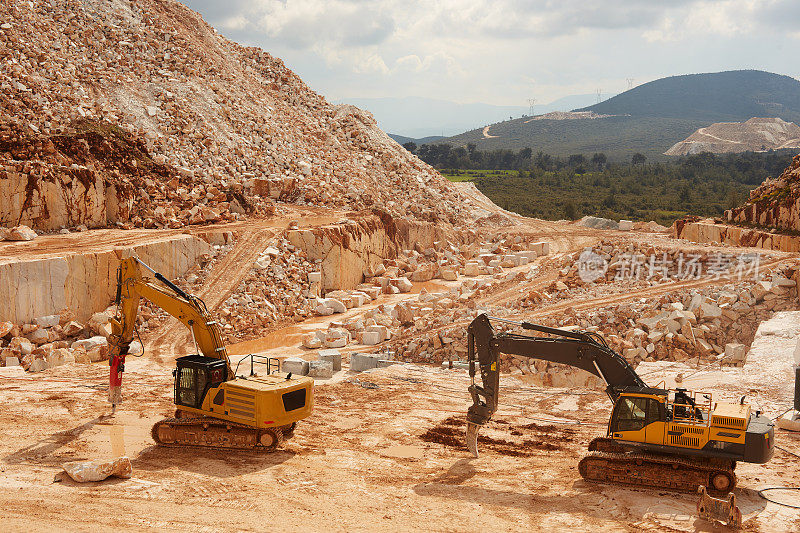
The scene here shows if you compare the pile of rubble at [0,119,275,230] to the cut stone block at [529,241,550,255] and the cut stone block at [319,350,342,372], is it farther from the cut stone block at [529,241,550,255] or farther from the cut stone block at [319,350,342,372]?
the cut stone block at [529,241,550,255]

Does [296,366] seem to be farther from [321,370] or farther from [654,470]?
[654,470]

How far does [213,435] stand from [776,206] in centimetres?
2799

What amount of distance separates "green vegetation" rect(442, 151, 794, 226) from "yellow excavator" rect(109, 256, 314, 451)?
41510mm

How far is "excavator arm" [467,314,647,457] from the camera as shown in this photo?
36.8ft

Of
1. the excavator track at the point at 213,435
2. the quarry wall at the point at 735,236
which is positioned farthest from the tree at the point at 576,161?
the excavator track at the point at 213,435

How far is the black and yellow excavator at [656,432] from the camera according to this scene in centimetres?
1035

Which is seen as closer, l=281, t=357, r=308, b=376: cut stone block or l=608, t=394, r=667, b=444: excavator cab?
l=608, t=394, r=667, b=444: excavator cab

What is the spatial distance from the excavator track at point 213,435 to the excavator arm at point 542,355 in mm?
3520

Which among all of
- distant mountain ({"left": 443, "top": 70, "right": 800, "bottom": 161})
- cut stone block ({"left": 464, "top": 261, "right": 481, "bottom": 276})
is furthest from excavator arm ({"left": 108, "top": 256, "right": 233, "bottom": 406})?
distant mountain ({"left": 443, "top": 70, "right": 800, "bottom": 161})

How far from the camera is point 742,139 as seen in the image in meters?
123

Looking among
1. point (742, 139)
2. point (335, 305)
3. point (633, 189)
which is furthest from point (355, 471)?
point (742, 139)

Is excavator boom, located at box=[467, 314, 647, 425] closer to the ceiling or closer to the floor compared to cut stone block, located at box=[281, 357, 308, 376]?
closer to the ceiling

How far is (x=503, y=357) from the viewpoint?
65.0 ft

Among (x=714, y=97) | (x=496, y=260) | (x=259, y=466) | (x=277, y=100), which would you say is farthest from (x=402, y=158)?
(x=714, y=97)
